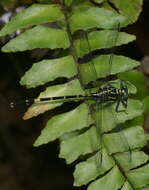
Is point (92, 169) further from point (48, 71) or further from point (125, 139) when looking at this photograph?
point (48, 71)

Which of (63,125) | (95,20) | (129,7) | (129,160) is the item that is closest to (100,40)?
(95,20)

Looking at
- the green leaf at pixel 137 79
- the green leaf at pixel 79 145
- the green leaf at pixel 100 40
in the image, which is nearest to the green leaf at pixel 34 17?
the green leaf at pixel 100 40

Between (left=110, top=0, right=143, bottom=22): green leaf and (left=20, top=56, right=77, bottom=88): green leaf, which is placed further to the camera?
(left=110, top=0, right=143, bottom=22): green leaf

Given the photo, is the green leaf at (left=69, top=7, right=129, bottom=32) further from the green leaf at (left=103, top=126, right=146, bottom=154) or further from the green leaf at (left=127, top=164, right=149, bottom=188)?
the green leaf at (left=127, top=164, right=149, bottom=188)

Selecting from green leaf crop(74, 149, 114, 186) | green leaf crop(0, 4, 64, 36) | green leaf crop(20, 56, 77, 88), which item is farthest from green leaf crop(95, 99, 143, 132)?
green leaf crop(0, 4, 64, 36)

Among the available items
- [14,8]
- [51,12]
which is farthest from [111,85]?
[14,8]

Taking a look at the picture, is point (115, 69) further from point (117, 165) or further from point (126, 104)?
point (117, 165)

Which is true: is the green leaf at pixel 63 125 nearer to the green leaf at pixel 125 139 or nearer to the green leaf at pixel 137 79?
the green leaf at pixel 125 139
